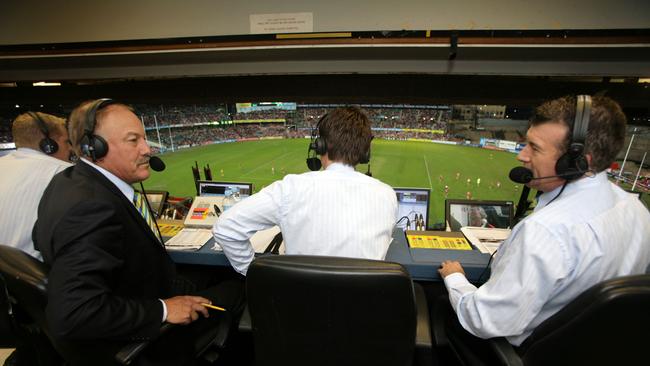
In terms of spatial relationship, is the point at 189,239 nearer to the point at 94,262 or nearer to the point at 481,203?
the point at 94,262

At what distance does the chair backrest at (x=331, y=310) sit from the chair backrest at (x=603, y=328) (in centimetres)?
41

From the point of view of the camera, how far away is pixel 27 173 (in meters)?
1.60

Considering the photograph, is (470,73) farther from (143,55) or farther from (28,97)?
(28,97)

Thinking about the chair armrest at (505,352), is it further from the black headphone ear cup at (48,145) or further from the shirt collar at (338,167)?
the black headphone ear cup at (48,145)

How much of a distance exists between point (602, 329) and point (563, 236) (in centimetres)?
26

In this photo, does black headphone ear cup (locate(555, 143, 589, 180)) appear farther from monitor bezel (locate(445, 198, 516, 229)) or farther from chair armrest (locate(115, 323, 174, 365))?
chair armrest (locate(115, 323, 174, 365))

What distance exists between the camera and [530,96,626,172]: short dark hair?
92cm

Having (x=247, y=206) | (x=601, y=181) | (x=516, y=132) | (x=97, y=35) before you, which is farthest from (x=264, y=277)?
(x=516, y=132)

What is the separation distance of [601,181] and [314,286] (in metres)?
1.11

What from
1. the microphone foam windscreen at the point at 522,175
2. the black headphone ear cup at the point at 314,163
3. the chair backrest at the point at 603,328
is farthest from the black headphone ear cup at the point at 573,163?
the black headphone ear cup at the point at 314,163

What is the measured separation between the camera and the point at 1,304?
1.22 metres

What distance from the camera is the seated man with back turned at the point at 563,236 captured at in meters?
0.83

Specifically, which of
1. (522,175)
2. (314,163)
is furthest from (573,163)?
(314,163)

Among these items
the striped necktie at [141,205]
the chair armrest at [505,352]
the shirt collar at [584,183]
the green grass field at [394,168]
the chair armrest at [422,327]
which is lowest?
the green grass field at [394,168]
